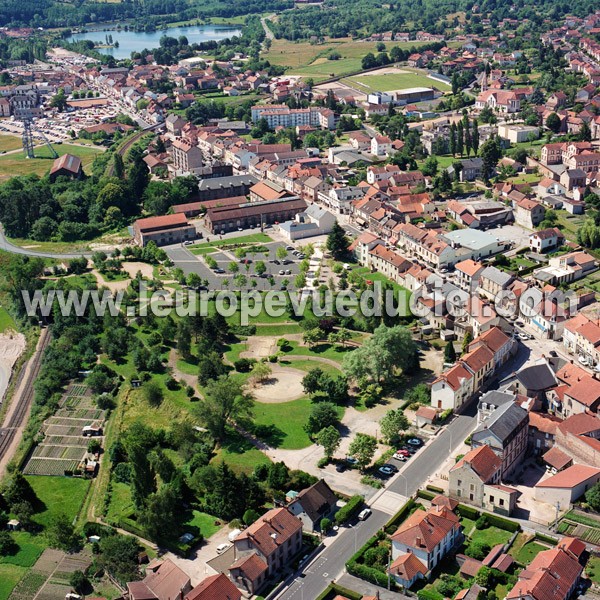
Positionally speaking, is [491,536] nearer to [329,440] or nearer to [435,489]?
[435,489]

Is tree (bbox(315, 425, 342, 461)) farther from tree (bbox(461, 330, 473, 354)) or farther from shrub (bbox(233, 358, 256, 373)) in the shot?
tree (bbox(461, 330, 473, 354))

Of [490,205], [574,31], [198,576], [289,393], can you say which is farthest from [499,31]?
[198,576]

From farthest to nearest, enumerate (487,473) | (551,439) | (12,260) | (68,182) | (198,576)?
1. (68,182)
2. (12,260)
3. (551,439)
4. (487,473)
5. (198,576)

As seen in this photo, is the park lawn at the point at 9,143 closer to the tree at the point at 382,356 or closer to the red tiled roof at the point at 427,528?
the tree at the point at 382,356

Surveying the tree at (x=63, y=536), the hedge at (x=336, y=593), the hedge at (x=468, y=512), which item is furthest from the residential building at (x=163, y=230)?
the hedge at (x=336, y=593)

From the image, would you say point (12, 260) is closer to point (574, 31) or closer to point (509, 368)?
point (509, 368)
